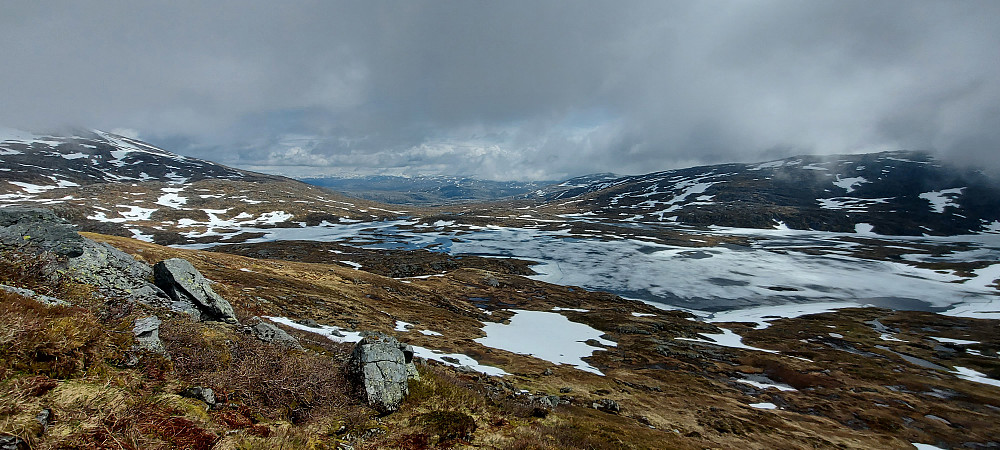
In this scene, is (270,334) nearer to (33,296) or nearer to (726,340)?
(33,296)

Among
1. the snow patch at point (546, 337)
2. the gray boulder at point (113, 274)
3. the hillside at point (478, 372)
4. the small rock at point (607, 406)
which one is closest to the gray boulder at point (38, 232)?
the hillside at point (478, 372)

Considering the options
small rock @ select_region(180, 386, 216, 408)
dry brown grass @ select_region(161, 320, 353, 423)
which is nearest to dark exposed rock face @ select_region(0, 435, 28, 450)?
small rock @ select_region(180, 386, 216, 408)

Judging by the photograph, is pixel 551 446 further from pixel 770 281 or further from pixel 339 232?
pixel 339 232

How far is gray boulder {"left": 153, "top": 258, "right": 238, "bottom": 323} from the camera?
16094 mm

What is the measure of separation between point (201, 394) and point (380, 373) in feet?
14.6

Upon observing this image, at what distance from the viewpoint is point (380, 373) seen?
11.0m

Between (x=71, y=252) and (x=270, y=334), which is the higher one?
(x=71, y=252)

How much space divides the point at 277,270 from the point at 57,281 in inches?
1826

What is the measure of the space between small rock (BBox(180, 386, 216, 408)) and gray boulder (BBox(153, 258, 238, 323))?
10.2 metres

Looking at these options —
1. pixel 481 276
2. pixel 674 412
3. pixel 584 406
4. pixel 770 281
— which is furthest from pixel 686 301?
pixel 584 406

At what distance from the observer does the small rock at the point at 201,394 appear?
7.37 meters

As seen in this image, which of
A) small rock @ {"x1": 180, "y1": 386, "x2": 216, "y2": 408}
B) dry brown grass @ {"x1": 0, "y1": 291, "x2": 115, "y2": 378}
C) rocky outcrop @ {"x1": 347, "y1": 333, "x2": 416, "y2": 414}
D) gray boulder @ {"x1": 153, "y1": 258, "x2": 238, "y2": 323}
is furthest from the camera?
gray boulder @ {"x1": 153, "y1": 258, "x2": 238, "y2": 323}

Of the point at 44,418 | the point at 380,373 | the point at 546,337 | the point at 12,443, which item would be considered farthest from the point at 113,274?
the point at 546,337

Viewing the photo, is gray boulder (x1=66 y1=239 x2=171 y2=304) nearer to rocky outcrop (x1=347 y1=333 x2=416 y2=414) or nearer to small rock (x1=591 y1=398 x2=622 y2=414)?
rocky outcrop (x1=347 y1=333 x2=416 y2=414)
